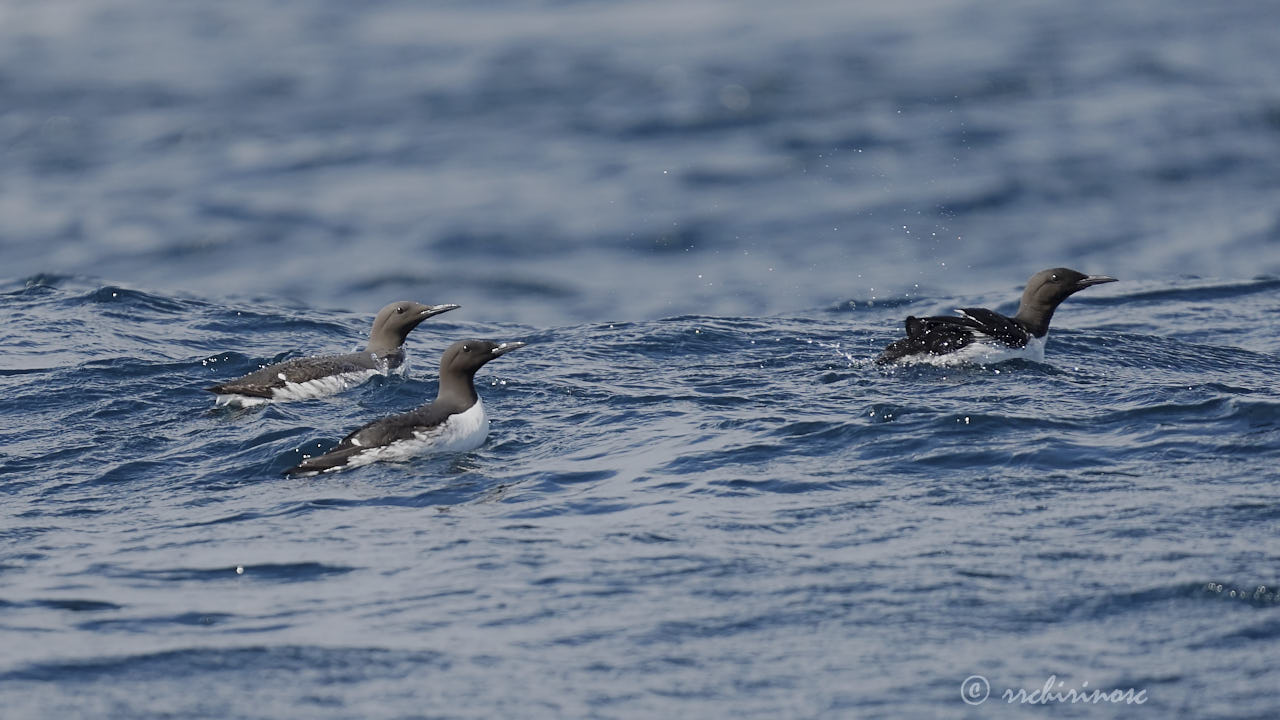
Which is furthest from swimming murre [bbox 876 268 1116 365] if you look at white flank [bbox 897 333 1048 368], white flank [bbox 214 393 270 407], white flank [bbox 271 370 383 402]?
white flank [bbox 214 393 270 407]

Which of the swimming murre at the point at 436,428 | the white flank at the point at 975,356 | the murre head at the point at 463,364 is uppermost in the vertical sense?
the murre head at the point at 463,364

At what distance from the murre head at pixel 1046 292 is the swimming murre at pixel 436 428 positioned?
4799mm

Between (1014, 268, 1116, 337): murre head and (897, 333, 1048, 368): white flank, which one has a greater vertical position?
(1014, 268, 1116, 337): murre head

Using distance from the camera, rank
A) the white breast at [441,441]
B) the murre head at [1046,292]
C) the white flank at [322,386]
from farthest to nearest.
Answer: the murre head at [1046,292] → the white flank at [322,386] → the white breast at [441,441]

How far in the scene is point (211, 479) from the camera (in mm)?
11391

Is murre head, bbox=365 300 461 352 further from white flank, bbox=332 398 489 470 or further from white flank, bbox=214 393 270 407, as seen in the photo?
white flank, bbox=332 398 489 470

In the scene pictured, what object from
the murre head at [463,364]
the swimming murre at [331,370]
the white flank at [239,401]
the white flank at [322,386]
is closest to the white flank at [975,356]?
the murre head at [463,364]

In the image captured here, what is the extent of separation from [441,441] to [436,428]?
11cm

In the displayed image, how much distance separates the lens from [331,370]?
14.2 meters

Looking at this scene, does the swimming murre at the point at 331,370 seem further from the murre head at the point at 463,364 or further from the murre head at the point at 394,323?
the murre head at the point at 463,364

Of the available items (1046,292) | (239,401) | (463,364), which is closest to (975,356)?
(1046,292)

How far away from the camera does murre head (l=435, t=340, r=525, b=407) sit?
1258cm

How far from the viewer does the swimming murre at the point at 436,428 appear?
11.6 metres

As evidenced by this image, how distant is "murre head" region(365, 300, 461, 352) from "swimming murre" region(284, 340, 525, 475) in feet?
8.04
